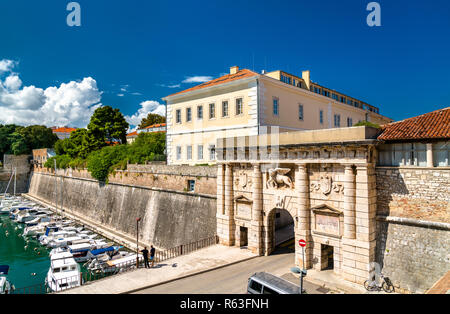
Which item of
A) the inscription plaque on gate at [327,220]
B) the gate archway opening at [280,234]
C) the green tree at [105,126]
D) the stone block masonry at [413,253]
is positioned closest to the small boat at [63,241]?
the green tree at [105,126]

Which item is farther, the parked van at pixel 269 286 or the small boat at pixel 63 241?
the small boat at pixel 63 241

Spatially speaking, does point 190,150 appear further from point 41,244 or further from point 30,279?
point 41,244

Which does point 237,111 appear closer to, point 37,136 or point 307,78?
point 307,78

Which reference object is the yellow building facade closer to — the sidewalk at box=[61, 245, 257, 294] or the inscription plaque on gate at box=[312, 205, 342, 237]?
the sidewalk at box=[61, 245, 257, 294]

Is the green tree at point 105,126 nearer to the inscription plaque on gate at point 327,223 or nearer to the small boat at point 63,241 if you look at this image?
the small boat at point 63,241

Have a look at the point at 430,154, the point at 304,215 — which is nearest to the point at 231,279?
the point at 304,215

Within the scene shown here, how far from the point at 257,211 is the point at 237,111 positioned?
10.6 metres

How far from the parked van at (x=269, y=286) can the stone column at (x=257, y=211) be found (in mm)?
6143

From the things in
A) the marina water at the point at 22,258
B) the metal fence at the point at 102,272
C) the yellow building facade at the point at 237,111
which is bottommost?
the marina water at the point at 22,258

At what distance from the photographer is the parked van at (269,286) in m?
10.2

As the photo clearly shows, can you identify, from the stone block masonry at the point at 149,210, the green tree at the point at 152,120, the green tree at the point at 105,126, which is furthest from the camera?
the green tree at the point at 152,120

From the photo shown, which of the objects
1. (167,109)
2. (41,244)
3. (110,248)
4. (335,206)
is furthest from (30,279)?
(335,206)

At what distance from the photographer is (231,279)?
13.9 meters
